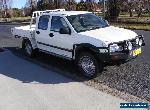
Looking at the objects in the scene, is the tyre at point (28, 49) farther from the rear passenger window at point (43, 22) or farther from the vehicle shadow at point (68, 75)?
the rear passenger window at point (43, 22)

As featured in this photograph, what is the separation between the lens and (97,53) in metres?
8.75

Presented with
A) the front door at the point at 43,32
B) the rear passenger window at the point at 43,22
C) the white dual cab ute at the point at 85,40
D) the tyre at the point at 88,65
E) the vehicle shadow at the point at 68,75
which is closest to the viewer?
the vehicle shadow at the point at 68,75

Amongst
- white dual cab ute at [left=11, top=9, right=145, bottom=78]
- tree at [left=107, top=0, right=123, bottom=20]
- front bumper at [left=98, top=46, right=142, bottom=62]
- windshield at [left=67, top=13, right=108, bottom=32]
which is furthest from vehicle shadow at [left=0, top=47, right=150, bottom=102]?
tree at [left=107, top=0, right=123, bottom=20]

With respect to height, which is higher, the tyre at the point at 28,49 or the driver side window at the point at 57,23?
the driver side window at the point at 57,23

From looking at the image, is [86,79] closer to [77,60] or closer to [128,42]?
[77,60]

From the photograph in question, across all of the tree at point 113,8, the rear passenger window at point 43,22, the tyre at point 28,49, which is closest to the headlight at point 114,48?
the rear passenger window at point 43,22

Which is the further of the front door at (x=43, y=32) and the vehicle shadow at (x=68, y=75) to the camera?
the front door at (x=43, y=32)

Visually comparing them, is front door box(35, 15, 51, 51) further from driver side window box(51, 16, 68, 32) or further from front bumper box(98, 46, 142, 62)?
front bumper box(98, 46, 142, 62)

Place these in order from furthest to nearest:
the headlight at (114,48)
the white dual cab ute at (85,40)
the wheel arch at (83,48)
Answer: the wheel arch at (83,48) → the white dual cab ute at (85,40) → the headlight at (114,48)

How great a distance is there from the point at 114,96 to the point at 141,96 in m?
0.60

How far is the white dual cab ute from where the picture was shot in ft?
28.5

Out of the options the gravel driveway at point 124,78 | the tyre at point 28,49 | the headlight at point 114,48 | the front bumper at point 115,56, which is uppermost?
the headlight at point 114,48

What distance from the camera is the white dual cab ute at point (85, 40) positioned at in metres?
8.70

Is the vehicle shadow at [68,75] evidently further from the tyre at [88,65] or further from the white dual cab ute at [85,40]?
the white dual cab ute at [85,40]
